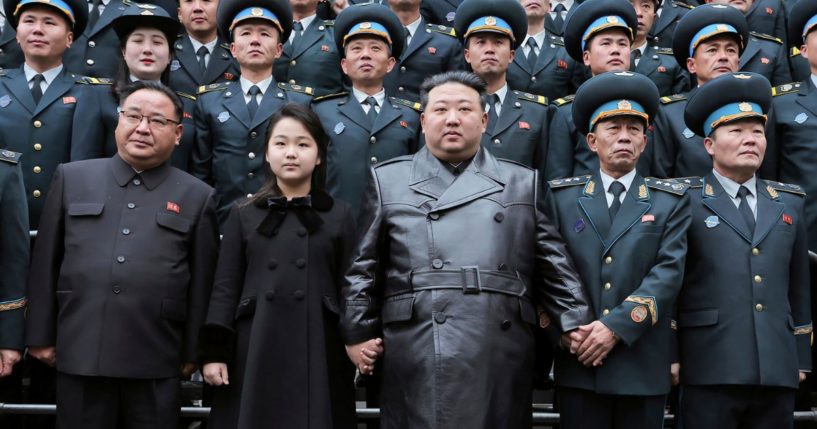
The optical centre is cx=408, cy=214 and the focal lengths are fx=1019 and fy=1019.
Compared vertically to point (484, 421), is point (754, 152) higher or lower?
higher

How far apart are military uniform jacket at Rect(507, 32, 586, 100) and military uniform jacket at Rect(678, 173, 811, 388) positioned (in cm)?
240

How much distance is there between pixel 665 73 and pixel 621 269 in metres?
3.10

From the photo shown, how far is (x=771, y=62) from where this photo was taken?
24.3 feet

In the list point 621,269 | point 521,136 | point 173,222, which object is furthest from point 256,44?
point 621,269

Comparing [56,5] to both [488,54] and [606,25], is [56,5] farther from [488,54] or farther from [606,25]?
[606,25]

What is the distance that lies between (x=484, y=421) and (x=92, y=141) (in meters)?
3.00

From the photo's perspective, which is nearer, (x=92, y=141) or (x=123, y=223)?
(x=123, y=223)

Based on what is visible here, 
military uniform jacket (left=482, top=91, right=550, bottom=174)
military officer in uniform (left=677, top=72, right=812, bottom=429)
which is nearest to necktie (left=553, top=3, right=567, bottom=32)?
military uniform jacket (left=482, top=91, right=550, bottom=174)

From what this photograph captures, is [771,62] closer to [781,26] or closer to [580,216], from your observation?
[781,26]

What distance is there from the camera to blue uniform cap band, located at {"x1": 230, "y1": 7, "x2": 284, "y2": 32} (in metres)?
6.59

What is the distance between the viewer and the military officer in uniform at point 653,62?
731cm

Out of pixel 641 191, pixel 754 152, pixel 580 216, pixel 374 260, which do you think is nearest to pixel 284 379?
pixel 374 260

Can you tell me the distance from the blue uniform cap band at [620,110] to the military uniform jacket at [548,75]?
226 centimetres

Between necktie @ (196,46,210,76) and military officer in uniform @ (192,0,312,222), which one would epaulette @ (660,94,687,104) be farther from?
necktie @ (196,46,210,76)
